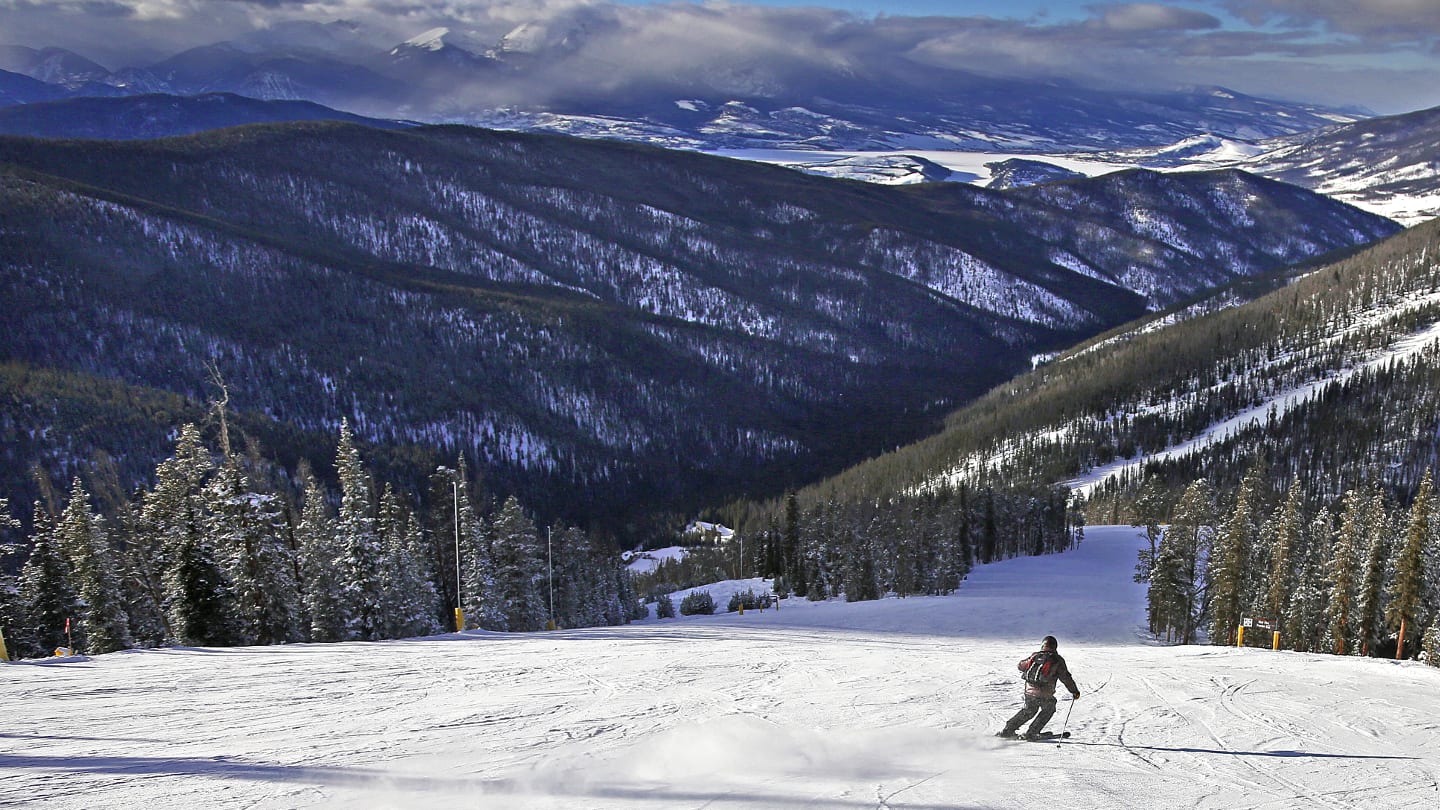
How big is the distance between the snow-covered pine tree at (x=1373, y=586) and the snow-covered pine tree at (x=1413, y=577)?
1.46m

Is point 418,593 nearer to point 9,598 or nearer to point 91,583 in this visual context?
point 91,583

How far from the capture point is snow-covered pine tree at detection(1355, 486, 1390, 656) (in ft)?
128

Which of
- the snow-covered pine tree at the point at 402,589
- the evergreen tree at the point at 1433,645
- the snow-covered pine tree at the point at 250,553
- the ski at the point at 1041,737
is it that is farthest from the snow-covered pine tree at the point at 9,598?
the evergreen tree at the point at 1433,645

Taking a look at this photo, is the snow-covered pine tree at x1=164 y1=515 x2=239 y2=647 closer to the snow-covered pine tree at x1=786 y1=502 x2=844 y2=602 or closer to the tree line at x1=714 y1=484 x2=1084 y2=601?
the tree line at x1=714 y1=484 x2=1084 y2=601

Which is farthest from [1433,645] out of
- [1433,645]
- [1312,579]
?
[1312,579]

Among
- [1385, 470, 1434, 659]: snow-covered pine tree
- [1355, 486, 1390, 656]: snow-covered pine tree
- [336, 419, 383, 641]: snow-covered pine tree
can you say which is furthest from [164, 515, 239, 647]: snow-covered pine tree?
[1355, 486, 1390, 656]: snow-covered pine tree

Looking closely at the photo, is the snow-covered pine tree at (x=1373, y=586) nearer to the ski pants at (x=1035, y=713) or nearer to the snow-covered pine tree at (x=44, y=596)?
the ski pants at (x=1035, y=713)

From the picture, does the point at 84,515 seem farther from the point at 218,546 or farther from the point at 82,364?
the point at 82,364

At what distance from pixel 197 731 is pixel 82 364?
227 metres

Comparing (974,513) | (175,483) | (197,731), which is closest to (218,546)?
(175,483)

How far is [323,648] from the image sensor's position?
23.7 metres

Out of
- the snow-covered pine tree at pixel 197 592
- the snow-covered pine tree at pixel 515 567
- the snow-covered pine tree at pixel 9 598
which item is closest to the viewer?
A: the snow-covered pine tree at pixel 9 598

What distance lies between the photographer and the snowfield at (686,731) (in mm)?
11891

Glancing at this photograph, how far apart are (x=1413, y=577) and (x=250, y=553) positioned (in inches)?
1828
